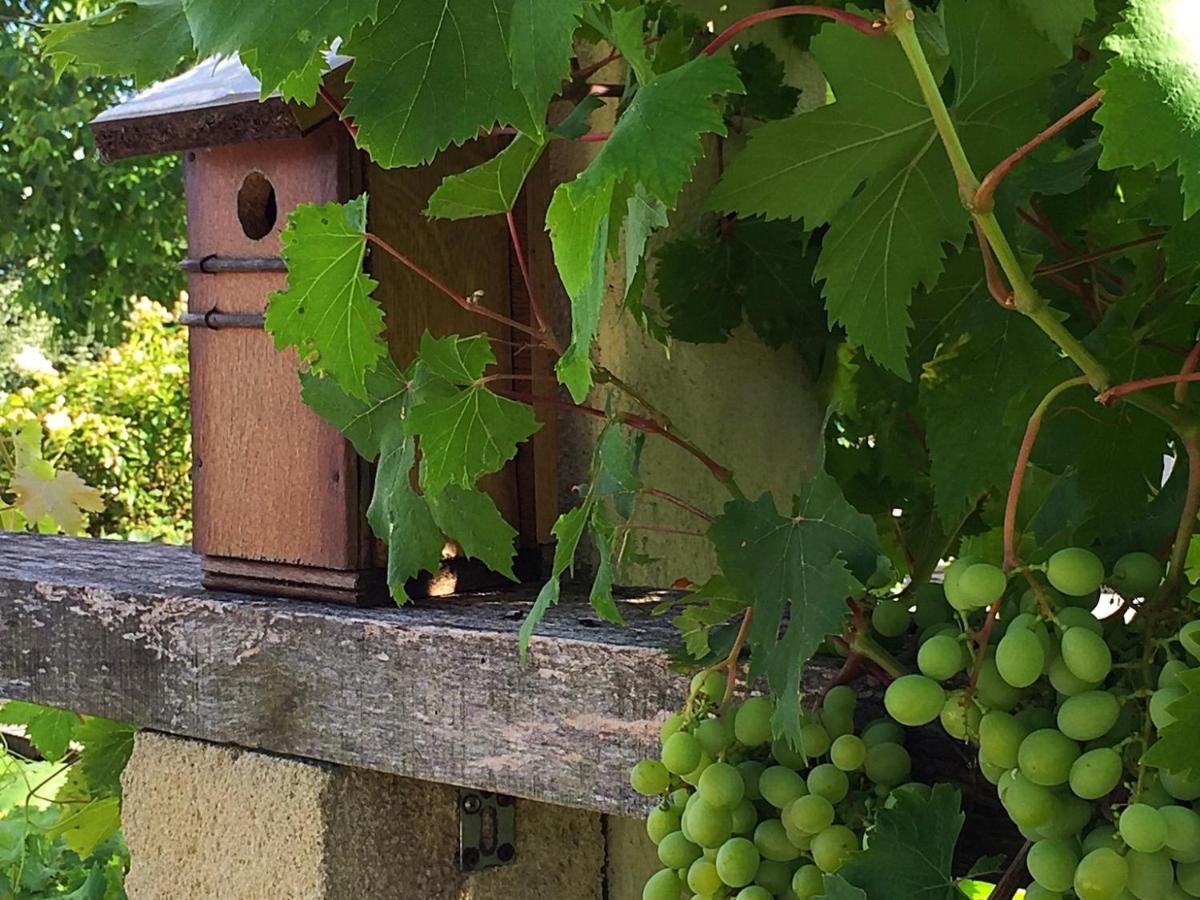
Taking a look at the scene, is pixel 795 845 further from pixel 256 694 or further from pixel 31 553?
pixel 31 553

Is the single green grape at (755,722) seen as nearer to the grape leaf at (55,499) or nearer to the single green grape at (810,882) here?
the single green grape at (810,882)

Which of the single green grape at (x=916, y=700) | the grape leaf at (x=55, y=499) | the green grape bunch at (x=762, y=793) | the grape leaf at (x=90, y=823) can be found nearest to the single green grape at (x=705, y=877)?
the green grape bunch at (x=762, y=793)

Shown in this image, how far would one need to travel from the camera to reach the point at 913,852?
52cm

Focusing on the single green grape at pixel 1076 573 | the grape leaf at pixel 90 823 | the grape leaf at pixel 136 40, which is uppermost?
the grape leaf at pixel 136 40

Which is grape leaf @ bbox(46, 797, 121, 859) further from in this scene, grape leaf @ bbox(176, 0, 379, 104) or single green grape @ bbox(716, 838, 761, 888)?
grape leaf @ bbox(176, 0, 379, 104)

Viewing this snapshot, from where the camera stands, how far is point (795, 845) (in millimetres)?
551

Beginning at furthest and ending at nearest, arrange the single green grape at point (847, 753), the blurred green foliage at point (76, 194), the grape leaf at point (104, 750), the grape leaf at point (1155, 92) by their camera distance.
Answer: the blurred green foliage at point (76, 194)
the grape leaf at point (104, 750)
the single green grape at point (847, 753)
the grape leaf at point (1155, 92)

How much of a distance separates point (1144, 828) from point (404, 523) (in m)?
0.47

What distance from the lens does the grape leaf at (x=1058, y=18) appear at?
499mm

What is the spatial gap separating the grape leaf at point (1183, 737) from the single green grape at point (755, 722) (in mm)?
180

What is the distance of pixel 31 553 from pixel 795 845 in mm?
957

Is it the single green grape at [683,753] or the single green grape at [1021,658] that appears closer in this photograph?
the single green grape at [1021,658]

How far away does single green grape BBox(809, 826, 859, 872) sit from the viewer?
532mm

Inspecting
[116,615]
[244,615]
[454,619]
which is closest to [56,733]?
[116,615]
